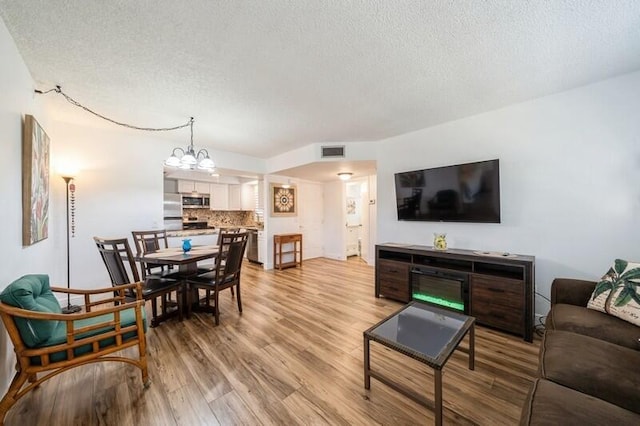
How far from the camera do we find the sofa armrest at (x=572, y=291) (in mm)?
1970

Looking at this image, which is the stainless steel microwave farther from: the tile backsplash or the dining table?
the dining table

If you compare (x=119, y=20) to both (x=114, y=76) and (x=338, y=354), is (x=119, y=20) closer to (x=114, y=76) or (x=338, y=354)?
(x=114, y=76)

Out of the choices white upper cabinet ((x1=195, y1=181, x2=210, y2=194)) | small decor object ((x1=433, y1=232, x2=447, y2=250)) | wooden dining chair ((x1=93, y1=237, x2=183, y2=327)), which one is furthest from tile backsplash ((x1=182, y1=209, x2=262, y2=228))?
small decor object ((x1=433, y1=232, x2=447, y2=250))

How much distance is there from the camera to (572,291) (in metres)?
2.02

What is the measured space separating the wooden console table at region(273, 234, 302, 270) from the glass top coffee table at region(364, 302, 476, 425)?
12.1 ft

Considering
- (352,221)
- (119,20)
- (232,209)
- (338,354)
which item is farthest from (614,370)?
(232,209)

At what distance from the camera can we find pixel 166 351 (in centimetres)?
220

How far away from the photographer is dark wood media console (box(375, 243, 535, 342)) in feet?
7.75

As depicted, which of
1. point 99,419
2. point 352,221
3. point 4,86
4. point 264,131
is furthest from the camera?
point 352,221

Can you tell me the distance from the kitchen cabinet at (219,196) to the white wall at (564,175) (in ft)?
19.9

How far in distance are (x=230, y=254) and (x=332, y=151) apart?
2.50 metres

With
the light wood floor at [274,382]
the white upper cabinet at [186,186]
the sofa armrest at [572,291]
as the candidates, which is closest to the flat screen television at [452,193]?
the sofa armrest at [572,291]

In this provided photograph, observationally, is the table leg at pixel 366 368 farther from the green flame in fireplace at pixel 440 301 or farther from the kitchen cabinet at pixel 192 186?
the kitchen cabinet at pixel 192 186

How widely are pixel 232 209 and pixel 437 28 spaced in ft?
22.1
